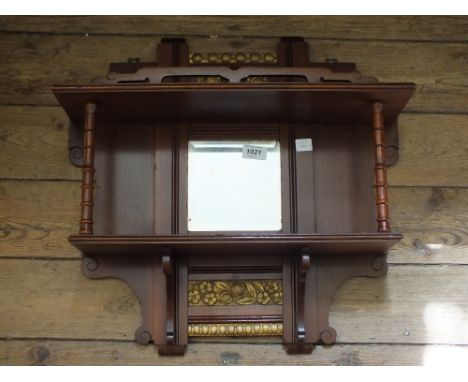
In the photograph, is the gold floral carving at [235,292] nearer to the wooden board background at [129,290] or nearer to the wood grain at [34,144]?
the wooden board background at [129,290]

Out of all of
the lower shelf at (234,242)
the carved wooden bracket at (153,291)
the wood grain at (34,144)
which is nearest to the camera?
the lower shelf at (234,242)

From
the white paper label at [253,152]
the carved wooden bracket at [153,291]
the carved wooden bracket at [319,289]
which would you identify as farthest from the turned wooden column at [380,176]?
the carved wooden bracket at [153,291]

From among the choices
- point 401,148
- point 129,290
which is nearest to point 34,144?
point 129,290

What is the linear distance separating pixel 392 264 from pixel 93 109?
77 cm

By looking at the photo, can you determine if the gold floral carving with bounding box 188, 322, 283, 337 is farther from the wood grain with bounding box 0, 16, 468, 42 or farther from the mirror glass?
the wood grain with bounding box 0, 16, 468, 42

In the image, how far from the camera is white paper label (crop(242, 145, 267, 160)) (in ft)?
5.06

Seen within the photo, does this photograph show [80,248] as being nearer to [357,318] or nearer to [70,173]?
[70,173]

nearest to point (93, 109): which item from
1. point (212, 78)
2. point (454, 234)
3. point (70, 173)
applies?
point (70, 173)

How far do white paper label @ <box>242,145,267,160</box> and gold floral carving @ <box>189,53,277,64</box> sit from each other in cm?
22

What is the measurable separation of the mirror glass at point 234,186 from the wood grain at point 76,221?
0.28m

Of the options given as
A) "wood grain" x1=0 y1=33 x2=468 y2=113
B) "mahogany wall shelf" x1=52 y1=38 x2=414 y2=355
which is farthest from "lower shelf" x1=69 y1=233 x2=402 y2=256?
"wood grain" x1=0 y1=33 x2=468 y2=113

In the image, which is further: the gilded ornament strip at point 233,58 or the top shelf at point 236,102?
the gilded ornament strip at point 233,58

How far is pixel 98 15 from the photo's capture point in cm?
165

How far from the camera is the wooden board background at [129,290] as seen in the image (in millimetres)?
1486
